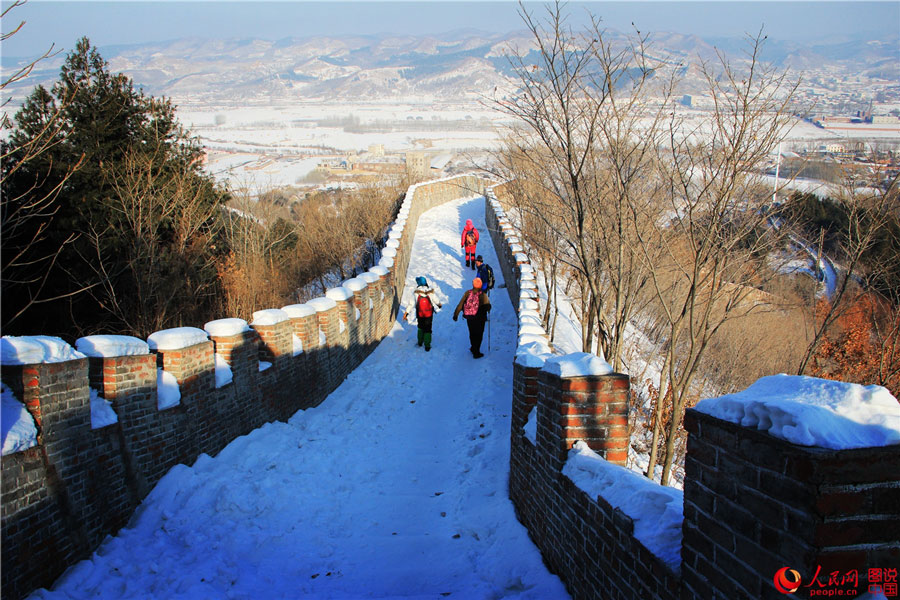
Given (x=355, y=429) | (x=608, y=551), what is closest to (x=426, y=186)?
(x=355, y=429)

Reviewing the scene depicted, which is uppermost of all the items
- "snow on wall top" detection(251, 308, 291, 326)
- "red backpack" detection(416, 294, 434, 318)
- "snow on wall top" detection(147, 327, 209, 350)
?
"snow on wall top" detection(147, 327, 209, 350)

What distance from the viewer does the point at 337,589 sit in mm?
4352

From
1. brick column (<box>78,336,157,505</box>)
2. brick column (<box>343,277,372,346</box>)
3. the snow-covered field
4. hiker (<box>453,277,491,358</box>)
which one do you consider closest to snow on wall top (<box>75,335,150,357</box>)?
brick column (<box>78,336,157,505</box>)

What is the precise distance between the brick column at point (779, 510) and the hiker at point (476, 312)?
9116 millimetres

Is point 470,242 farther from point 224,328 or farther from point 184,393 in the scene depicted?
point 184,393

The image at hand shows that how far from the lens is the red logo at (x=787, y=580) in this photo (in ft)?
6.17

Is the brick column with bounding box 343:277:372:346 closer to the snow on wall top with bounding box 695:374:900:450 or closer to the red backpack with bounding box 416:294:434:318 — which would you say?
the red backpack with bounding box 416:294:434:318

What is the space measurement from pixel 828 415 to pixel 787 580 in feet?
1.68

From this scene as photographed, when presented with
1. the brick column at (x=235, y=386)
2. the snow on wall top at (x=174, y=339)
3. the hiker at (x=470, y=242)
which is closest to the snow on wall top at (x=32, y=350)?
the snow on wall top at (x=174, y=339)

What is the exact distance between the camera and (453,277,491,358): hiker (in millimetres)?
11500

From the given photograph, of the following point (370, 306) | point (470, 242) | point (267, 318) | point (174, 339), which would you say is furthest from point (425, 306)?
point (470, 242)

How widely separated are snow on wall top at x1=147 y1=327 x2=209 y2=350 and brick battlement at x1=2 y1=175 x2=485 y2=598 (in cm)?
5

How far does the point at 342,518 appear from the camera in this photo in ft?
18.1

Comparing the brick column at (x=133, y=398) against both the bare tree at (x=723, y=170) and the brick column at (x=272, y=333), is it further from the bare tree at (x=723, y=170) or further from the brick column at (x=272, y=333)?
the bare tree at (x=723, y=170)
